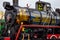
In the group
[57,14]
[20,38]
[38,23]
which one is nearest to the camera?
[20,38]

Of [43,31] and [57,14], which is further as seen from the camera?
[57,14]

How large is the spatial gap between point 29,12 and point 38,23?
0.40 m

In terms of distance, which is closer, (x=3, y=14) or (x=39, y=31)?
(x=39, y=31)

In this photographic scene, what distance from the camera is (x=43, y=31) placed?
6.39 metres

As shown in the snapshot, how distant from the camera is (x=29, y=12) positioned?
6379mm

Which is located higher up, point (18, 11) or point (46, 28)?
point (18, 11)

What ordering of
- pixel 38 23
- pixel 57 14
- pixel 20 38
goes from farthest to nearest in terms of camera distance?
pixel 57 14 < pixel 38 23 < pixel 20 38

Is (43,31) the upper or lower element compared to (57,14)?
lower

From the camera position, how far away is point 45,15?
6.55 meters

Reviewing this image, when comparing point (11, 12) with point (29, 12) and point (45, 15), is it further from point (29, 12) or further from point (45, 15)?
point (45, 15)

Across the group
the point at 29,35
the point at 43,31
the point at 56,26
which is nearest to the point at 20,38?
the point at 29,35

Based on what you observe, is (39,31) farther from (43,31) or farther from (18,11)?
(18,11)

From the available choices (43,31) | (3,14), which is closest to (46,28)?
(43,31)

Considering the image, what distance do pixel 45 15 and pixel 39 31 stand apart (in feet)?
1.68
